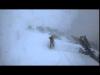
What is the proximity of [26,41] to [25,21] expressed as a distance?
28 cm

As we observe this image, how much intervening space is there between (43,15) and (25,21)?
0.87 ft

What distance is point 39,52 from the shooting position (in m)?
3.73

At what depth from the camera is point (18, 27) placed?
3.74 meters

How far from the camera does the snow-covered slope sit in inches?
146

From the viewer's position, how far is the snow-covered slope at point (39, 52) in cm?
371
